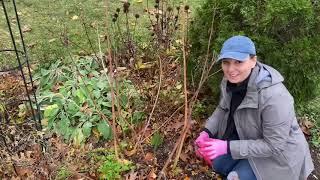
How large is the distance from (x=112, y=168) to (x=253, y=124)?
98 cm

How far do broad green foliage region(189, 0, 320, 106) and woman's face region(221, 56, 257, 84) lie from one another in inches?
19.0

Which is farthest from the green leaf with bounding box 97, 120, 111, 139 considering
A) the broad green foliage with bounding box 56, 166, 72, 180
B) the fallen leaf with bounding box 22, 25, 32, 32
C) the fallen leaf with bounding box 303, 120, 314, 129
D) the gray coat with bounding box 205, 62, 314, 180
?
the fallen leaf with bounding box 22, 25, 32, 32

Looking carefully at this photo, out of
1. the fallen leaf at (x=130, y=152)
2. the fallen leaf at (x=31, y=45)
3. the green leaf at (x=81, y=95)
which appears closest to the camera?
the fallen leaf at (x=130, y=152)

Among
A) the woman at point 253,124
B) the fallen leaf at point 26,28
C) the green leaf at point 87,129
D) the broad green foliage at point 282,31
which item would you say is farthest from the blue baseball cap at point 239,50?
the fallen leaf at point 26,28

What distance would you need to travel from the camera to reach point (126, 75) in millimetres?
3939

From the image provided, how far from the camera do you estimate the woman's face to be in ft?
8.19

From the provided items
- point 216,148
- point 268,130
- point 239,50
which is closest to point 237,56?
point 239,50

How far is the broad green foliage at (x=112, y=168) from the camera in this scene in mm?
2887

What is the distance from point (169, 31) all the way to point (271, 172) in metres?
1.94

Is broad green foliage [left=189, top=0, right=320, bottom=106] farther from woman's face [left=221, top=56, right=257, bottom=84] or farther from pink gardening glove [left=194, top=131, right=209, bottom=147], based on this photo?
pink gardening glove [left=194, top=131, right=209, bottom=147]

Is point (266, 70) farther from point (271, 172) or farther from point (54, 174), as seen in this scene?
point (54, 174)

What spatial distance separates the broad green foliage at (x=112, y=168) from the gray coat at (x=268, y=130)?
2.49 feet

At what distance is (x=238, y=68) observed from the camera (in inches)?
98.8

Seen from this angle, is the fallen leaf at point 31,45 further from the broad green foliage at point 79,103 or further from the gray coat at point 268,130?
the gray coat at point 268,130
